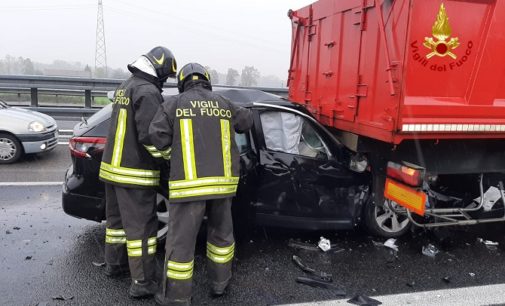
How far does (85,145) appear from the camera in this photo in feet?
12.7

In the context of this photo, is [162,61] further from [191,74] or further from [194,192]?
[194,192]

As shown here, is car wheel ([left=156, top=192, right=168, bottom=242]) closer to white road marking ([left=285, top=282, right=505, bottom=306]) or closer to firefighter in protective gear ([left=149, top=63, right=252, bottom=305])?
firefighter in protective gear ([left=149, top=63, right=252, bottom=305])

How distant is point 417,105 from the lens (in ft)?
11.1

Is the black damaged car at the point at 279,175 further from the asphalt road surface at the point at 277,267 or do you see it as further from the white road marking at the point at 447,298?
the white road marking at the point at 447,298

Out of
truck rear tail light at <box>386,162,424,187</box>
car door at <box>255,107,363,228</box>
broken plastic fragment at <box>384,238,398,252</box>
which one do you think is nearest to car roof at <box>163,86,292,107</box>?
car door at <box>255,107,363,228</box>

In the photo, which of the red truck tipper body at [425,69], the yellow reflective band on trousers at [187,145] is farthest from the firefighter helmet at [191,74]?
the red truck tipper body at [425,69]

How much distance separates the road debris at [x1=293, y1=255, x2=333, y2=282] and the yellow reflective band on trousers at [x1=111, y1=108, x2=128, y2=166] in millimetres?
1741

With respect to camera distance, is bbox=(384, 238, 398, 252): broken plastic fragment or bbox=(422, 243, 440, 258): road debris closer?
bbox=(422, 243, 440, 258): road debris

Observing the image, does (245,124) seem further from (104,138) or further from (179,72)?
(104,138)

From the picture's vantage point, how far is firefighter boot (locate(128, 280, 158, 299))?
10.7ft

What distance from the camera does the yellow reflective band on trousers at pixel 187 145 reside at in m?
3.00

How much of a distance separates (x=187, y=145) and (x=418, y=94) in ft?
5.68

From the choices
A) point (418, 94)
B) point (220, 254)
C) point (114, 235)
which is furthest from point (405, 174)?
point (114, 235)

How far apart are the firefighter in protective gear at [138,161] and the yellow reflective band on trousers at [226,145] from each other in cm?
41
